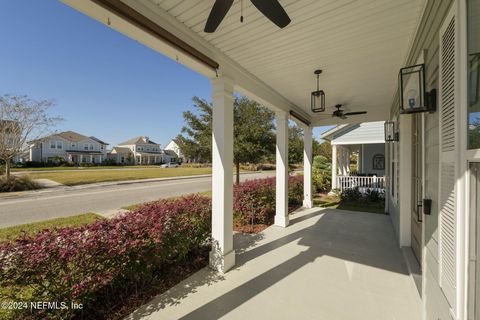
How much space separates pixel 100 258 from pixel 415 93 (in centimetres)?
385

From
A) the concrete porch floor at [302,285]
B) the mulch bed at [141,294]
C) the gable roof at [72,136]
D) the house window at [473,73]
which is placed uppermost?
the gable roof at [72,136]

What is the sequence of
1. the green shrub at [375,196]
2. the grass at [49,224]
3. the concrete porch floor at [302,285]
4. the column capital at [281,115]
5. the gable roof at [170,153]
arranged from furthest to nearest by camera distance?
the gable roof at [170,153]
the green shrub at [375,196]
the column capital at [281,115]
the grass at [49,224]
the concrete porch floor at [302,285]

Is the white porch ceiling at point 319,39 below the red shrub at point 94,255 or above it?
above

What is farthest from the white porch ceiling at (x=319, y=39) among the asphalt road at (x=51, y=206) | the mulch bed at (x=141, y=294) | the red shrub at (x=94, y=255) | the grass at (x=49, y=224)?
the asphalt road at (x=51, y=206)

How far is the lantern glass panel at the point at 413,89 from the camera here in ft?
6.82

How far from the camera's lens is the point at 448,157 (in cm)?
147

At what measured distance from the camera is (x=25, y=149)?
1316 centimetres

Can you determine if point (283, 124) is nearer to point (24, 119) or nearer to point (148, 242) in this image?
point (148, 242)

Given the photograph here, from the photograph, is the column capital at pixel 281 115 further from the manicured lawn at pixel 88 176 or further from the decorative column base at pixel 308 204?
the manicured lawn at pixel 88 176

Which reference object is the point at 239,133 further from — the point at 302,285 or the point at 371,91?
the point at 302,285

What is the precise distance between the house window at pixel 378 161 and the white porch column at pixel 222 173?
488 inches

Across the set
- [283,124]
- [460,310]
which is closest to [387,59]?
[283,124]

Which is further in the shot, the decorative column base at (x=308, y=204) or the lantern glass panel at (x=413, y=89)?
the decorative column base at (x=308, y=204)

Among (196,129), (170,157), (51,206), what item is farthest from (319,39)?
(170,157)
